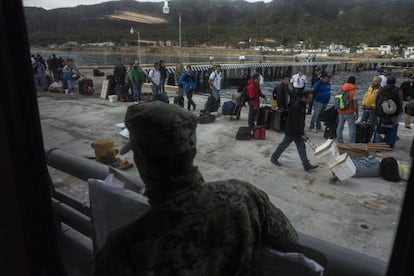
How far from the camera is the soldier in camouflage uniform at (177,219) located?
110 centimetres

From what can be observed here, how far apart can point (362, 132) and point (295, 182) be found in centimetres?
310

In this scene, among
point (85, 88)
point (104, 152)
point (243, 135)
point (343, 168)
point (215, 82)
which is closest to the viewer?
point (343, 168)

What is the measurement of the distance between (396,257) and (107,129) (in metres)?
9.05

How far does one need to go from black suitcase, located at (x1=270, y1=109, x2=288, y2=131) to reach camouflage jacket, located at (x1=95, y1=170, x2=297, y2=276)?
8.00 meters

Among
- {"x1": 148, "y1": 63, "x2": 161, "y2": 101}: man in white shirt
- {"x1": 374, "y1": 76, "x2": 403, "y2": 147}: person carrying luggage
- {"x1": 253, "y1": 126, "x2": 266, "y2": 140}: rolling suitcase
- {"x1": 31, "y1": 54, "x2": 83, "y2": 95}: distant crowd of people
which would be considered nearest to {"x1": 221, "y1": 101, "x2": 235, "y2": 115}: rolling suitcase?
{"x1": 253, "y1": 126, "x2": 266, "y2": 140}: rolling suitcase

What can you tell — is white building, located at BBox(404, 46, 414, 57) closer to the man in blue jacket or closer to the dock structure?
the dock structure

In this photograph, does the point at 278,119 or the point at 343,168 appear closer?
the point at 343,168

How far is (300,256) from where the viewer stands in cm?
109

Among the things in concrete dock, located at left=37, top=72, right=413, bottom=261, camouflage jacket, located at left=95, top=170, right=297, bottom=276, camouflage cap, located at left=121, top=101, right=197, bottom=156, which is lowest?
concrete dock, located at left=37, top=72, right=413, bottom=261

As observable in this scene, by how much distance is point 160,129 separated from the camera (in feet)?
3.60

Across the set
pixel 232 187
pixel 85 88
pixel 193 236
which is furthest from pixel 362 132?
pixel 85 88

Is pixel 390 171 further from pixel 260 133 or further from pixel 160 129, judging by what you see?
pixel 160 129

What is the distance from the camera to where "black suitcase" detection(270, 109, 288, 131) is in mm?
8935

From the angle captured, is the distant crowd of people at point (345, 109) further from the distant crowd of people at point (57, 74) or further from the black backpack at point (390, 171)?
the distant crowd of people at point (57, 74)
